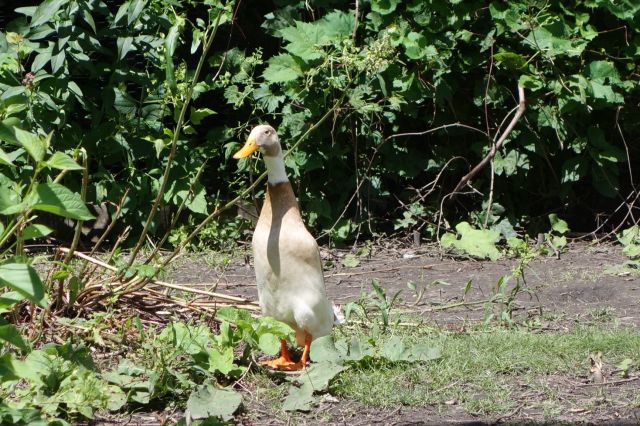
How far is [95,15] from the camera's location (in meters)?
6.69

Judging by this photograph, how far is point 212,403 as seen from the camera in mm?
3768

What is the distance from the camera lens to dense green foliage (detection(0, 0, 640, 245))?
6645 mm

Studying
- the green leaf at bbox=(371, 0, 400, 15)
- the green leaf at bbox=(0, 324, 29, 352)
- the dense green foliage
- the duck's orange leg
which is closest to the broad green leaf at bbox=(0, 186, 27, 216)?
the green leaf at bbox=(0, 324, 29, 352)

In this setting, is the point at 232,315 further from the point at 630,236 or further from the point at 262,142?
the point at 630,236

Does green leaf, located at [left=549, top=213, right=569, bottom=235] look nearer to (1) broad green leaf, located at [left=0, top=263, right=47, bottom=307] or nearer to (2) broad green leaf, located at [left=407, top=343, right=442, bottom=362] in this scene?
(2) broad green leaf, located at [left=407, top=343, right=442, bottom=362]

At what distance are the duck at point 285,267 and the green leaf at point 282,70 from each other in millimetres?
2186

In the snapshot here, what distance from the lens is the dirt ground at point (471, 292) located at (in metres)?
3.89

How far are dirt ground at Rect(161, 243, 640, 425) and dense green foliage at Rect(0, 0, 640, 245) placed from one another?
1.80 ft

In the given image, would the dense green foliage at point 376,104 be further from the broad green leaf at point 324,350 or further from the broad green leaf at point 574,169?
the broad green leaf at point 324,350

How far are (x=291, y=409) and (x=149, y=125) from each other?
3.36m

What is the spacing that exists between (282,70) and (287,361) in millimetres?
2819

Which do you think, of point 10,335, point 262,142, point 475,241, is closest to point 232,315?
point 262,142

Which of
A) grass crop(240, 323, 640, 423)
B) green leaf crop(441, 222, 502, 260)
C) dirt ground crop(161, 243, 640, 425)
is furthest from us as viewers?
green leaf crop(441, 222, 502, 260)

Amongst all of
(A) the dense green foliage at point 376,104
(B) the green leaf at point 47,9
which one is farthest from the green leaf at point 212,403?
(A) the dense green foliage at point 376,104
